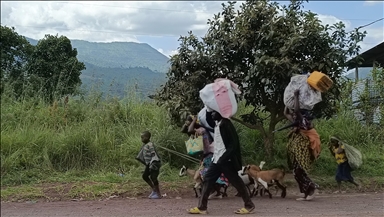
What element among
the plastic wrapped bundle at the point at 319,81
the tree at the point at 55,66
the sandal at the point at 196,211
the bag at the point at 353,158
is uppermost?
the tree at the point at 55,66

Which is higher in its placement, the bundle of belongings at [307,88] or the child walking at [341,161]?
the bundle of belongings at [307,88]

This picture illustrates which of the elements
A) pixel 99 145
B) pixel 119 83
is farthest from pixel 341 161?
pixel 119 83

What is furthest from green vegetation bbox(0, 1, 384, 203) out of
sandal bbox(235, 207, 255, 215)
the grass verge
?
sandal bbox(235, 207, 255, 215)

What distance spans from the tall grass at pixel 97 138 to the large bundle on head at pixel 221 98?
10.0ft

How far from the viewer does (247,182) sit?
24.1ft

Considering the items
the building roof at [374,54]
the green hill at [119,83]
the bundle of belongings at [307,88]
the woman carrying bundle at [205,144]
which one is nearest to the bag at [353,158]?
the bundle of belongings at [307,88]

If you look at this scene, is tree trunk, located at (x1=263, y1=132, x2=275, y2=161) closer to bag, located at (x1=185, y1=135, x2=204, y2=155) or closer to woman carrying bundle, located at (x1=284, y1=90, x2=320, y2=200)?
woman carrying bundle, located at (x1=284, y1=90, x2=320, y2=200)

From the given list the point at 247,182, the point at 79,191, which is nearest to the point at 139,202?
the point at 79,191

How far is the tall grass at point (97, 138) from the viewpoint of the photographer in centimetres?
880

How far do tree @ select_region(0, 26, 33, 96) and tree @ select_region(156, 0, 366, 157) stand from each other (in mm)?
4313

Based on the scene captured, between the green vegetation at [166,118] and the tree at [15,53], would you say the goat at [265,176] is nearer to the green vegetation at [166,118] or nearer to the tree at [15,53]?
the green vegetation at [166,118]

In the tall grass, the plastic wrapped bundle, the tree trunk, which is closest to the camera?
the plastic wrapped bundle

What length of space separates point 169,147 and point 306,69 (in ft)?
11.4

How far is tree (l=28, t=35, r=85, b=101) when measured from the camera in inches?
466
